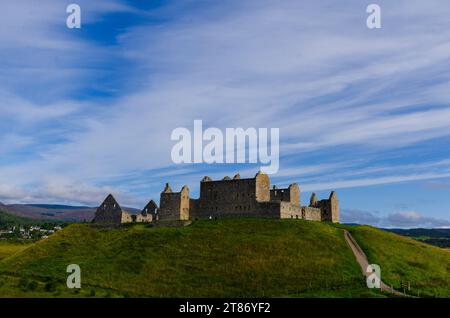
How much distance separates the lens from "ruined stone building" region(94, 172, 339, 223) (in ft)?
320

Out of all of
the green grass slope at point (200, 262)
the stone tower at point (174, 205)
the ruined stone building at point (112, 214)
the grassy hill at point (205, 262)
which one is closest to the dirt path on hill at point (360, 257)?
the grassy hill at point (205, 262)

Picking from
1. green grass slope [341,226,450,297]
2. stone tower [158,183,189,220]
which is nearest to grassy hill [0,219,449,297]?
green grass slope [341,226,450,297]

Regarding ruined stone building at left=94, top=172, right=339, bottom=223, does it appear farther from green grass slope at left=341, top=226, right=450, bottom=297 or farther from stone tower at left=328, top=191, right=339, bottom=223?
green grass slope at left=341, top=226, right=450, bottom=297

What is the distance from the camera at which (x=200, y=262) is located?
7125 centimetres

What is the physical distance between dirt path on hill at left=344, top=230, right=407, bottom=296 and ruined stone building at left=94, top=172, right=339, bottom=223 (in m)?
14.9

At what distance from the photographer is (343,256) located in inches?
2844

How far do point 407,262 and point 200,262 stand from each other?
31.3 metres

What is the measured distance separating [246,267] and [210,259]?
631 cm

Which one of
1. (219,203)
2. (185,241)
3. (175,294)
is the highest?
(219,203)

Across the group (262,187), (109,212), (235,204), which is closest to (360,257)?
(262,187)

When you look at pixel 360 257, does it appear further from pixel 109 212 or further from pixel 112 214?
pixel 109 212

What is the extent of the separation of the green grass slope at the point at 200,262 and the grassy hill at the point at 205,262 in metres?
0.13
